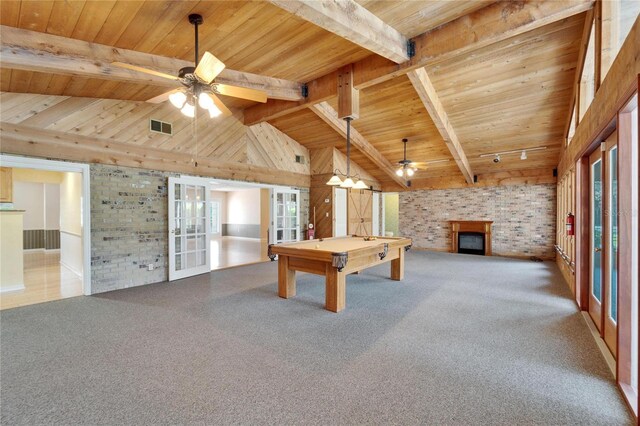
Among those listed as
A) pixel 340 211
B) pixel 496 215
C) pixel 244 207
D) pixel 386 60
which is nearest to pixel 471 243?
pixel 496 215

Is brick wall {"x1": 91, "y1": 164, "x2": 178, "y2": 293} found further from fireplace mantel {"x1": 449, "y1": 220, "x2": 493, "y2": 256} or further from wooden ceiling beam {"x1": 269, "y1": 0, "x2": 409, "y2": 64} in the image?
fireplace mantel {"x1": 449, "y1": 220, "x2": 493, "y2": 256}

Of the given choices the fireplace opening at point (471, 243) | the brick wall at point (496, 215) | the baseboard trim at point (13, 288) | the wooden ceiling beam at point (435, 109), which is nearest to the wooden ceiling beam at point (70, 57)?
the wooden ceiling beam at point (435, 109)

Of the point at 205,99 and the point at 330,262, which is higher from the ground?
the point at 205,99

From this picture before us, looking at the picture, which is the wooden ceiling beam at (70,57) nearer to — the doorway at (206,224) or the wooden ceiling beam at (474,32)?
the doorway at (206,224)

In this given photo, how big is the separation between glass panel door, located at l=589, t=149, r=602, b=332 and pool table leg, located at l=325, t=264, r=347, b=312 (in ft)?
9.73

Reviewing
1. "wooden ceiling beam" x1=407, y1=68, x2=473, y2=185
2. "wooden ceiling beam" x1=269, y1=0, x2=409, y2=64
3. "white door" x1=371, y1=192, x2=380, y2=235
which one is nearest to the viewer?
"wooden ceiling beam" x1=269, y1=0, x2=409, y2=64

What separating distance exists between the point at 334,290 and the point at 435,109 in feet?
13.0

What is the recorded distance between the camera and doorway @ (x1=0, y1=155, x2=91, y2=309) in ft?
15.0

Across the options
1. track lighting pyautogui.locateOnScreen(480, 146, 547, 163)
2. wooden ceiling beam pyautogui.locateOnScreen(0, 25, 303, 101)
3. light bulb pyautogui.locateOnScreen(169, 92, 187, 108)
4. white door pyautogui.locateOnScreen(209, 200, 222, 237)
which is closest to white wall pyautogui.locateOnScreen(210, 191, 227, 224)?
white door pyautogui.locateOnScreen(209, 200, 222, 237)

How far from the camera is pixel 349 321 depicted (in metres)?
3.52

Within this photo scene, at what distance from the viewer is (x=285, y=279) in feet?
14.6

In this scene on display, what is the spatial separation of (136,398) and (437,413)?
6.73 feet

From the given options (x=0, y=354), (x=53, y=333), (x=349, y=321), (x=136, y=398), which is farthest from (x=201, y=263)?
(x=136, y=398)

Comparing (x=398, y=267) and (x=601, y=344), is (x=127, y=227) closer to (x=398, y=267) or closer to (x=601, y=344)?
(x=398, y=267)
